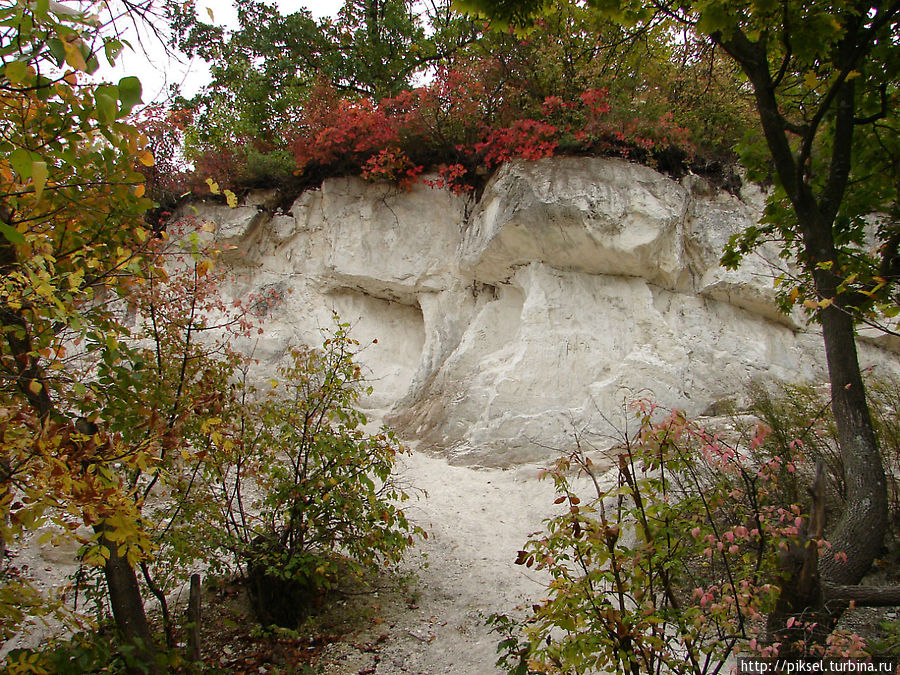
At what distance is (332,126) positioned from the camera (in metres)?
10.9

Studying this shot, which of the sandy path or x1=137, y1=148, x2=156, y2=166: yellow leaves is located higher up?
x1=137, y1=148, x2=156, y2=166: yellow leaves

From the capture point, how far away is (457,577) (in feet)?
15.8

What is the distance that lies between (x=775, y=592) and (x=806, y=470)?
3046 millimetres

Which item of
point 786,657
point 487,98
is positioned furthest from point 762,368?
point 786,657

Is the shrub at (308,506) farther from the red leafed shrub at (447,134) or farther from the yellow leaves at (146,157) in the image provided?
the red leafed shrub at (447,134)

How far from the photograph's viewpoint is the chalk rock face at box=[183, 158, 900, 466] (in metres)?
8.39

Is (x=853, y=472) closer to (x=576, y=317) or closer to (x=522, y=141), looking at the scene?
(x=576, y=317)

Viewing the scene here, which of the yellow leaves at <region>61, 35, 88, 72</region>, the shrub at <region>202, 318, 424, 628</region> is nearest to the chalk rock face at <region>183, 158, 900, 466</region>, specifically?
the shrub at <region>202, 318, 424, 628</region>

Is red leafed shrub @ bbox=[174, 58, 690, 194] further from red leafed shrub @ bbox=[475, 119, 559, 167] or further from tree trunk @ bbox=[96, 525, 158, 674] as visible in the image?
tree trunk @ bbox=[96, 525, 158, 674]

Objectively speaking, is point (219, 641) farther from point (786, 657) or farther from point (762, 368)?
point (762, 368)

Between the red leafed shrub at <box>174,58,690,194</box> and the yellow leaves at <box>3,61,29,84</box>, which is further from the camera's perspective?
the red leafed shrub at <box>174,58,690,194</box>

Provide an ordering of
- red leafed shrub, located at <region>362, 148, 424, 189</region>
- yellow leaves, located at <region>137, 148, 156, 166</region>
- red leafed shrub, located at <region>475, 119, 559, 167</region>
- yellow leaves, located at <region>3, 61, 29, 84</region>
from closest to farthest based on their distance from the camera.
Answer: yellow leaves, located at <region>3, 61, 29, 84</region>
yellow leaves, located at <region>137, 148, 156, 166</region>
red leafed shrub, located at <region>475, 119, 559, 167</region>
red leafed shrub, located at <region>362, 148, 424, 189</region>

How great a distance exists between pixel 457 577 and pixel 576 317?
5.28 metres

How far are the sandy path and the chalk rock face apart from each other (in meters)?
0.79
